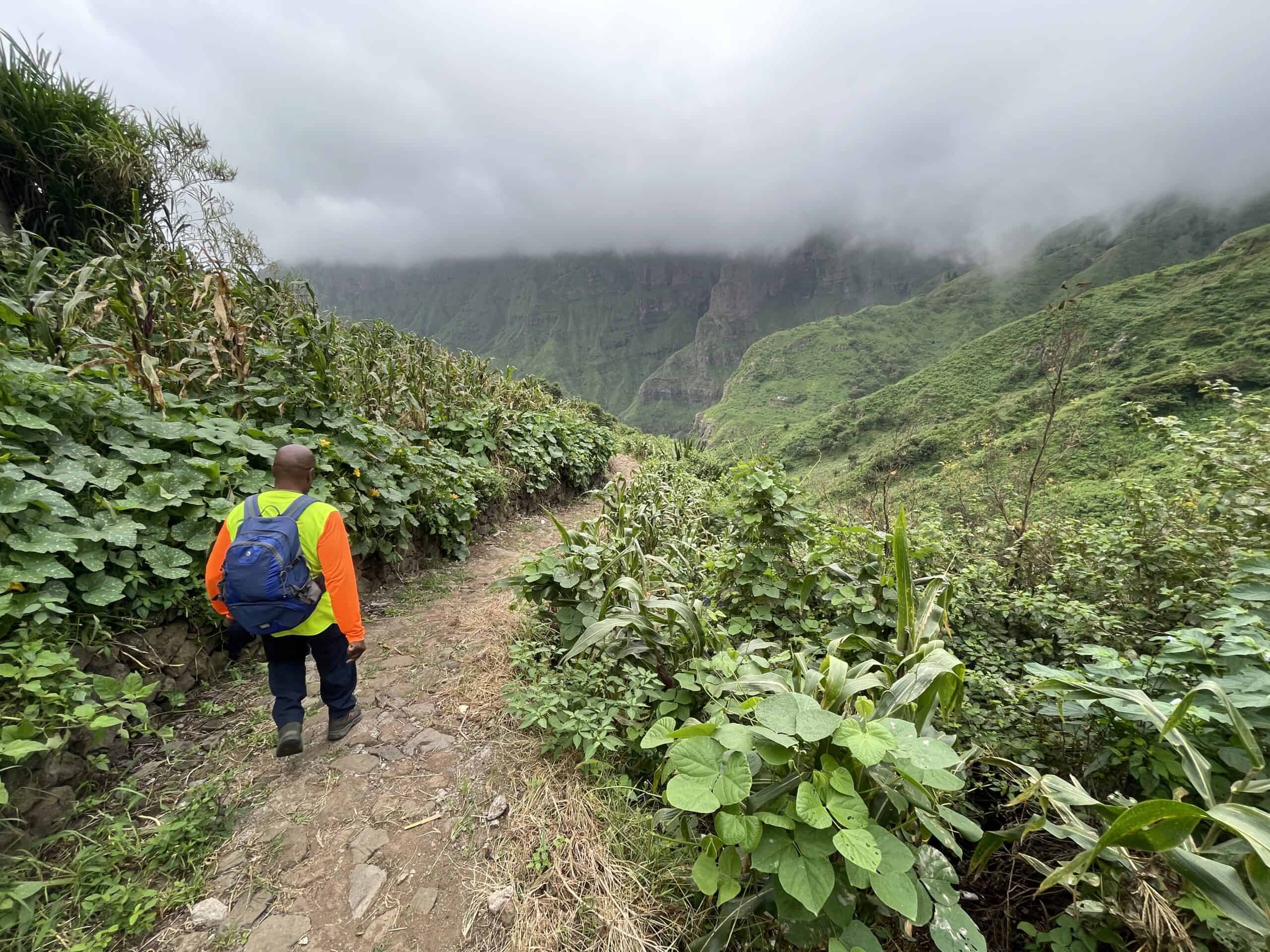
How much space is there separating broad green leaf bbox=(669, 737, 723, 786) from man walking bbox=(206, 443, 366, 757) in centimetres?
187

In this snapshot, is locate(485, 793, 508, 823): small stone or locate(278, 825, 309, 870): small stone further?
locate(485, 793, 508, 823): small stone

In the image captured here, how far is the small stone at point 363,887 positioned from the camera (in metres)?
1.85

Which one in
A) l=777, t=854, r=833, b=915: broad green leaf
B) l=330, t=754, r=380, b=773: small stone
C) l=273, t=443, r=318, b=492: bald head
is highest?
l=273, t=443, r=318, b=492: bald head

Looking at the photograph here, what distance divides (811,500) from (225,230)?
7.49m

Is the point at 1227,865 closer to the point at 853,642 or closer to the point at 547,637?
the point at 853,642

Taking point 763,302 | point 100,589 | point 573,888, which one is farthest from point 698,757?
point 763,302

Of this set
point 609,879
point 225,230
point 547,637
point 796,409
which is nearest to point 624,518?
point 547,637

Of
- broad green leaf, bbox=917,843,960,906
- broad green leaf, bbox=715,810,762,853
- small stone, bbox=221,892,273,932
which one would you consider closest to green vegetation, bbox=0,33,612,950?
small stone, bbox=221,892,273,932

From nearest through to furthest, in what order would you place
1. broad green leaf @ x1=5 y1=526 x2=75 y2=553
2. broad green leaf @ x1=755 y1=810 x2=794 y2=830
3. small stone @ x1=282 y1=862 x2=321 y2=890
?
1. broad green leaf @ x1=755 y1=810 x2=794 y2=830
2. small stone @ x1=282 y1=862 x2=321 y2=890
3. broad green leaf @ x1=5 y1=526 x2=75 y2=553

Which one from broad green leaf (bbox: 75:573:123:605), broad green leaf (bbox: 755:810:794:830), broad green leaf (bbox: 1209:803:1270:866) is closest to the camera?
broad green leaf (bbox: 1209:803:1270:866)

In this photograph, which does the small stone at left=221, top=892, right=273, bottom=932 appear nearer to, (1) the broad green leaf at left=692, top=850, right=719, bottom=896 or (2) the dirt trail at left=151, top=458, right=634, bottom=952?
(2) the dirt trail at left=151, top=458, right=634, bottom=952

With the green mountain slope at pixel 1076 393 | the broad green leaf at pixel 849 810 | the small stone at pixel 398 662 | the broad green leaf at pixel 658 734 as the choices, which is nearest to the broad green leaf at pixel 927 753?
the broad green leaf at pixel 849 810

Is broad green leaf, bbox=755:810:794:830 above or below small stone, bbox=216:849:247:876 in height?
above

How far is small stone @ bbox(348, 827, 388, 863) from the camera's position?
2045 millimetres
